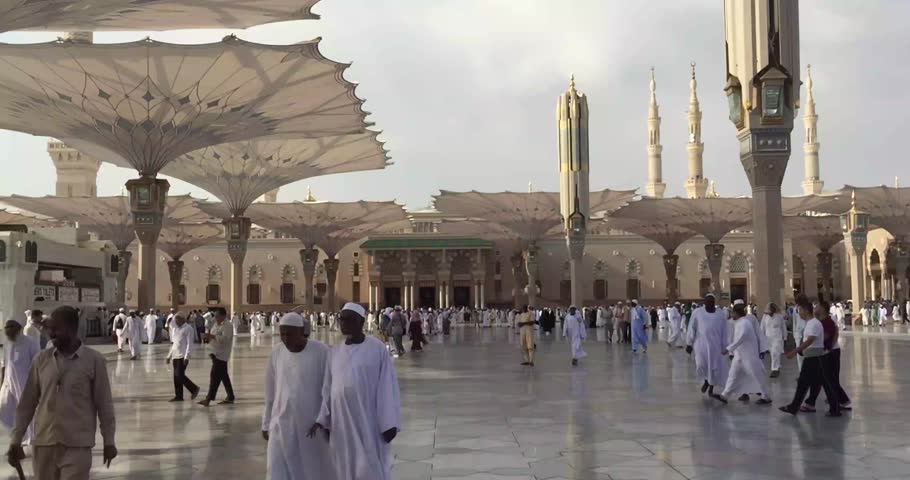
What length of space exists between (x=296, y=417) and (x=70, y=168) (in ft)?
187

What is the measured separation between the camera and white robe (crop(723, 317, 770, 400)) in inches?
362

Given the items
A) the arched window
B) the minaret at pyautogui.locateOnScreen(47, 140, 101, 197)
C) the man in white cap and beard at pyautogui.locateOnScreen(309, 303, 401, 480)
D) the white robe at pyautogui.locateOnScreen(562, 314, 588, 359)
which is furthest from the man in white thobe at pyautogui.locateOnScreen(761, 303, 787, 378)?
the minaret at pyautogui.locateOnScreen(47, 140, 101, 197)

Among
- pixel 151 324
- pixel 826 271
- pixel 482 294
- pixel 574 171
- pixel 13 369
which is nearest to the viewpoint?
pixel 13 369

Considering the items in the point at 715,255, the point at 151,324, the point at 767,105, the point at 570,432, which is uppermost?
the point at 767,105

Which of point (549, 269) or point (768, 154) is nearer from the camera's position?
point (768, 154)

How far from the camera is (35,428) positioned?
12.9ft

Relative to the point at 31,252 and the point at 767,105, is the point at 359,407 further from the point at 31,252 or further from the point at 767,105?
the point at 31,252

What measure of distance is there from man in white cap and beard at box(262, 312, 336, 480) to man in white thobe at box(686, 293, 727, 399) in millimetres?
6029

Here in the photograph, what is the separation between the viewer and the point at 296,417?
177 inches

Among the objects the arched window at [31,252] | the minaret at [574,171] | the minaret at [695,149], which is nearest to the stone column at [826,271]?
the minaret at [695,149]

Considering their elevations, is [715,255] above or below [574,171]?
below

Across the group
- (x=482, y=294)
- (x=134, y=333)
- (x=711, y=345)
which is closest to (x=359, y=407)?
(x=711, y=345)

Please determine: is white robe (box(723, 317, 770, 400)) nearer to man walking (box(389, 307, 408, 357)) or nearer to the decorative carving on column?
man walking (box(389, 307, 408, 357))

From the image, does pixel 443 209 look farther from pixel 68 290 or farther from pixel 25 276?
pixel 25 276
